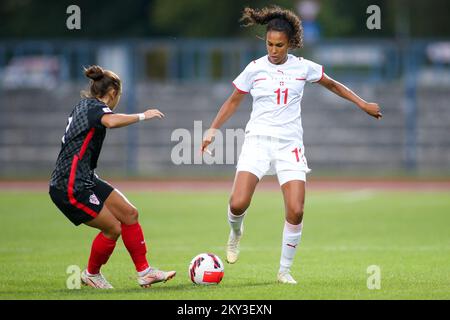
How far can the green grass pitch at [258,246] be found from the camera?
28.1ft

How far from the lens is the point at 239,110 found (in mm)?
26406

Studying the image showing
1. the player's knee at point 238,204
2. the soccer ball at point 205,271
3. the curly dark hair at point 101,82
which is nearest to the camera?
the curly dark hair at point 101,82

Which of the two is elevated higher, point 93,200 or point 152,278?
point 93,200

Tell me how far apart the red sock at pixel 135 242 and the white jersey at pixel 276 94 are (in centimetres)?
144

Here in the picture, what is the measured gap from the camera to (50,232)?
560 inches

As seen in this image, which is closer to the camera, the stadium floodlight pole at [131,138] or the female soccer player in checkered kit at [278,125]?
the female soccer player in checkered kit at [278,125]

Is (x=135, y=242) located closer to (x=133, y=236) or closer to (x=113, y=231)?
(x=133, y=236)

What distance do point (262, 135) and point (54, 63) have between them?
23.2 metres

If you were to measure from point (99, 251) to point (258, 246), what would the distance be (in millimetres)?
4225
